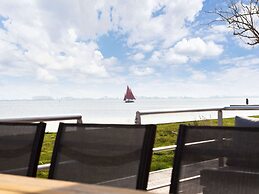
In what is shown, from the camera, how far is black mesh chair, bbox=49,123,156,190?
153 centimetres

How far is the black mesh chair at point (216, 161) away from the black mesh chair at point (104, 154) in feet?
0.46

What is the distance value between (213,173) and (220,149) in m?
0.10

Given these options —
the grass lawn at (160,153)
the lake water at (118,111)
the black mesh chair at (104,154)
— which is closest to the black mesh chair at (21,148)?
the black mesh chair at (104,154)

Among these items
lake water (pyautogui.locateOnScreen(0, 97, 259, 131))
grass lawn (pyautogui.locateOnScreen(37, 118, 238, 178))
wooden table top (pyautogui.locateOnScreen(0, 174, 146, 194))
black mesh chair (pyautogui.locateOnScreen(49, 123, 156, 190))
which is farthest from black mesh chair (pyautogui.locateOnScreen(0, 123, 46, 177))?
grass lawn (pyautogui.locateOnScreen(37, 118, 238, 178))

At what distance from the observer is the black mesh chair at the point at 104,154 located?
1.53 m

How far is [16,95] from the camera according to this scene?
121 ft

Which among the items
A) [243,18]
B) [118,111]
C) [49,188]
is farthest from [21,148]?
[118,111]

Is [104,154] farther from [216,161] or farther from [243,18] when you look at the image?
[243,18]

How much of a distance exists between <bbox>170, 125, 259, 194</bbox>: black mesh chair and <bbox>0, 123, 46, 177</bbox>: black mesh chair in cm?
72

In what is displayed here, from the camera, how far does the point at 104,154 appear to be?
64.1 inches

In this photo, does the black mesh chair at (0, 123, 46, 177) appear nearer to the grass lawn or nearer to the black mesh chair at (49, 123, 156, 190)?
the black mesh chair at (49, 123, 156, 190)

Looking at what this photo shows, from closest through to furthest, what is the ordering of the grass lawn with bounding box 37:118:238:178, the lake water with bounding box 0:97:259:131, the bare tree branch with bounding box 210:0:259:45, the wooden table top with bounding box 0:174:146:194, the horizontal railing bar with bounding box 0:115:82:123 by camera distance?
1. the wooden table top with bounding box 0:174:146:194
2. the horizontal railing bar with bounding box 0:115:82:123
3. the lake water with bounding box 0:97:259:131
4. the grass lawn with bounding box 37:118:238:178
5. the bare tree branch with bounding box 210:0:259:45

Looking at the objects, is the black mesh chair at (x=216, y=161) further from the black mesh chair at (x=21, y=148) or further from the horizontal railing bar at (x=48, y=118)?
the horizontal railing bar at (x=48, y=118)

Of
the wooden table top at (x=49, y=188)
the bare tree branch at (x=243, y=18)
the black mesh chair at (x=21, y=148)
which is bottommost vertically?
the wooden table top at (x=49, y=188)
